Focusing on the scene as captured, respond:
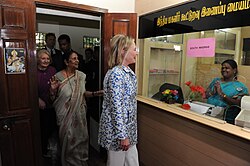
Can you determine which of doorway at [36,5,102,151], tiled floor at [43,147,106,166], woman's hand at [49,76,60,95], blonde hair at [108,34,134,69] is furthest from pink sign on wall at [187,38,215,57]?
doorway at [36,5,102,151]


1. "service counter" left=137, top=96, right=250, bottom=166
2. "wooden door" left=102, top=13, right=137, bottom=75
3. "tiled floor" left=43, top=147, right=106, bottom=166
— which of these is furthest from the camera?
"tiled floor" left=43, top=147, right=106, bottom=166

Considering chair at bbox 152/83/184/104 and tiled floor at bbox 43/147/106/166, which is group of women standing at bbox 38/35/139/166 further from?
chair at bbox 152/83/184/104

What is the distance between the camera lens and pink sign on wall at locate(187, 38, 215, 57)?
5.33 feet

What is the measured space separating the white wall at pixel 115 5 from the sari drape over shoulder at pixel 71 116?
79 cm

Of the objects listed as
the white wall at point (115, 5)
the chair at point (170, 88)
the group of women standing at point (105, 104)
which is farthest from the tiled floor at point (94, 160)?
the white wall at point (115, 5)

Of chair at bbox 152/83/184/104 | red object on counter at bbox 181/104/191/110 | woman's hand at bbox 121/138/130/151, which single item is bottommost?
woman's hand at bbox 121/138/130/151

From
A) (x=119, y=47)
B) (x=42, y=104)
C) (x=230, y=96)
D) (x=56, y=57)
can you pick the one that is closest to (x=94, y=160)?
(x=42, y=104)

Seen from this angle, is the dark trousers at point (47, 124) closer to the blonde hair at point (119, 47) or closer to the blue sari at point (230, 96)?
the blonde hair at point (119, 47)

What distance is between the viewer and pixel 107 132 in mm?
1510

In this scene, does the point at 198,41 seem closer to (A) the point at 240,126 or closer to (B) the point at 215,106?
(B) the point at 215,106

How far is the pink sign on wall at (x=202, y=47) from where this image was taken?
162 centimetres

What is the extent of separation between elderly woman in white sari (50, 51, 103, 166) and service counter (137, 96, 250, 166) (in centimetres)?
68

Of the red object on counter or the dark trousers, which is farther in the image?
the dark trousers

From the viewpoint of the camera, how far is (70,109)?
2.17 metres
